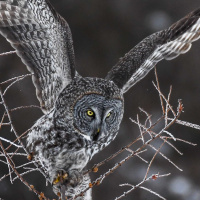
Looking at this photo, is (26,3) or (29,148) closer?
(29,148)

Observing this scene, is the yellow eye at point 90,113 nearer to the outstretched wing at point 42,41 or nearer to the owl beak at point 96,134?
the owl beak at point 96,134

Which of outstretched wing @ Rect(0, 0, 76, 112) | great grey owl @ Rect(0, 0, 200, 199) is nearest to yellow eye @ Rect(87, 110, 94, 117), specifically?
great grey owl @ Rect(0, 0, 200, 199)

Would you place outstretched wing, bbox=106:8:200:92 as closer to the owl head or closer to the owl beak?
the owl head

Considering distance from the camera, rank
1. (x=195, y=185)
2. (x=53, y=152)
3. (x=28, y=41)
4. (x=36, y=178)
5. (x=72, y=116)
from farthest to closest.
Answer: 1. (x=195, y=185)
2. (x=36, y=178)
3. (x=28, y=41)
4. (x=72, y=116)
5. (x=53, y=152)

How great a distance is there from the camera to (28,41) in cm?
227

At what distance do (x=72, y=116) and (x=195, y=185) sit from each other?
10.4ft

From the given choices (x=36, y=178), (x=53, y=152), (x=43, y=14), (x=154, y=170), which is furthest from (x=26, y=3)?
(x=154, y=170)

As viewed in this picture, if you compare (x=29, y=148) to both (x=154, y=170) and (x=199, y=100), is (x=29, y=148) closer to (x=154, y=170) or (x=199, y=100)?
(x=154, y=170)

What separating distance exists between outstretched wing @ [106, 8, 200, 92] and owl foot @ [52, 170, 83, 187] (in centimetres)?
57

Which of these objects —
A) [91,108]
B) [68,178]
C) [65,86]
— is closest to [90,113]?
[91,108]

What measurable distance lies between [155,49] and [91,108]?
581 millimetres

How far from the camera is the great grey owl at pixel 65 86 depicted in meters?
1.98

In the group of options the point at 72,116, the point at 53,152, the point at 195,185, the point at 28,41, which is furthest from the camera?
the point at 195,185

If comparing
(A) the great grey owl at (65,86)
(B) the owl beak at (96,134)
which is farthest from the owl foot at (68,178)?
(B) the owl beak at (96,134)
